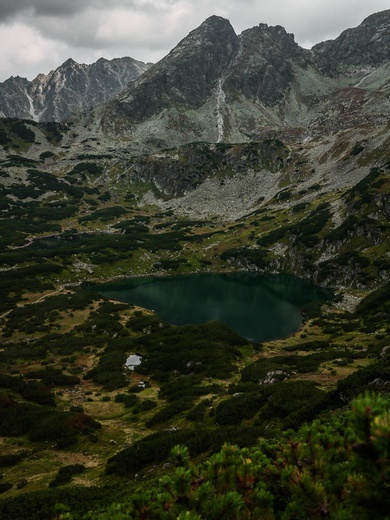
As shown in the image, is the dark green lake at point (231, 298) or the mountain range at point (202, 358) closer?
the mountain range at point (202, 358)

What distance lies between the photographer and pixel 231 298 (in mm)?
84688

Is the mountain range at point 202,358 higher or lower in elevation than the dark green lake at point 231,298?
higher

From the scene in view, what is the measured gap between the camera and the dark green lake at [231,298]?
2677 inches

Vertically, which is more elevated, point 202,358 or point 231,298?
point 202,358

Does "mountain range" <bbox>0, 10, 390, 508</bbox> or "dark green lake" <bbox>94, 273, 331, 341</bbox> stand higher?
"mountain range" <bbox>0, 10, 390, 508</bbox>

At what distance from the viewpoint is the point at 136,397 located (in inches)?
1314

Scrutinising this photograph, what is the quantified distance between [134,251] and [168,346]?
69.7 metres

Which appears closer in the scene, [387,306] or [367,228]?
[387,306]

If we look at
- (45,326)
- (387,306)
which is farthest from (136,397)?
(387,306)

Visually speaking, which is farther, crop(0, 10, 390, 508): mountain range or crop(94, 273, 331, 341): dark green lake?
crop(94, 273, 331, 341): dark green lake

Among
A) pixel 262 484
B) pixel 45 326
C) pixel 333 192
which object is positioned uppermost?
pixel 333 192

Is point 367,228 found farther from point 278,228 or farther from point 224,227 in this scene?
point 224,227

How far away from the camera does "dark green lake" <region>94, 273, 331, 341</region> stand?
68000 mm

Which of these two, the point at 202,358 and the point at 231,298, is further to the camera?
the point at 231,298
